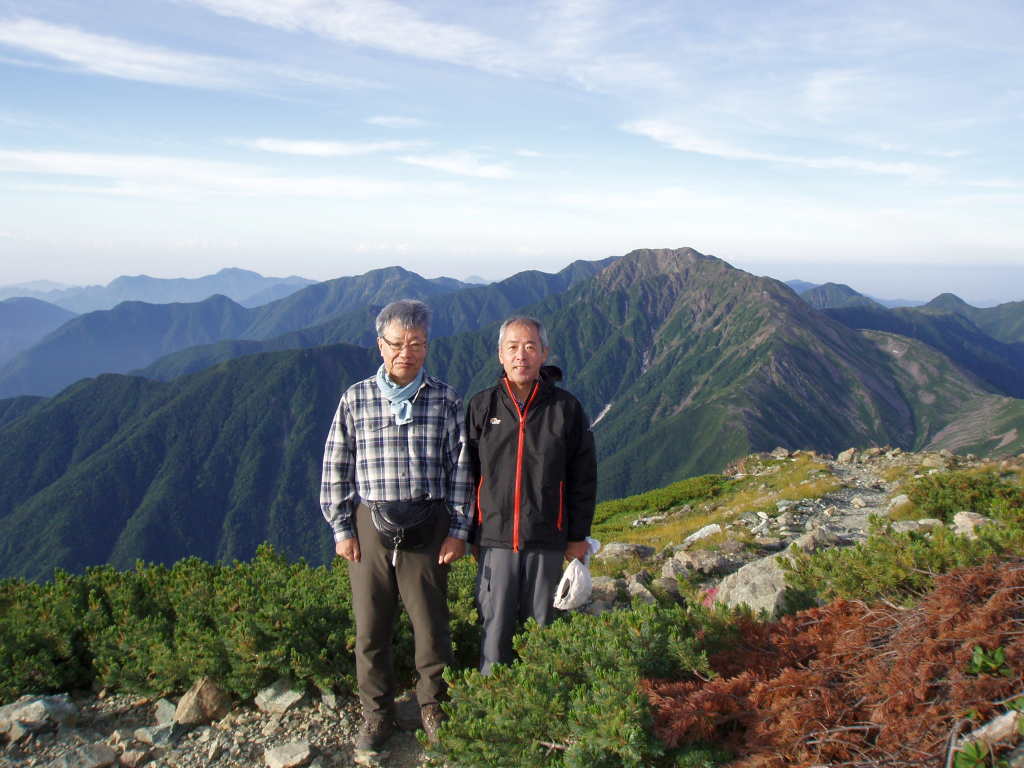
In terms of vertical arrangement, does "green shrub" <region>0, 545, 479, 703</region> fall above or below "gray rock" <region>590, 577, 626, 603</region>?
above

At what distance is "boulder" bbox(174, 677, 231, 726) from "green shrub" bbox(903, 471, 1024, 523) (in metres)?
11.6

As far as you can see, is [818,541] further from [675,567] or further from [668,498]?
[668,498]

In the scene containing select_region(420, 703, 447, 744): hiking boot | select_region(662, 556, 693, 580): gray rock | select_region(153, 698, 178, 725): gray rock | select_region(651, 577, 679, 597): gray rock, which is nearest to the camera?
select_region(420, 703, 447, 744): hiking boot

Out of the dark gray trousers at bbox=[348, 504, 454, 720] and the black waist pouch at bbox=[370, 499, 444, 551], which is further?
the dark gray trousers at bbox=[348, 504, 454, 720]

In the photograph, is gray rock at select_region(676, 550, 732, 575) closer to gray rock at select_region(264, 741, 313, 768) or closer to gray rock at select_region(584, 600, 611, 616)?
gray rock at select_region(584, 600, 611, 616)

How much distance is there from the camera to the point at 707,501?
19.4 meters

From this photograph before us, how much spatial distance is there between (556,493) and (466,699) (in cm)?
159

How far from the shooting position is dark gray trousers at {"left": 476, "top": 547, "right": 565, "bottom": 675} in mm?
4727

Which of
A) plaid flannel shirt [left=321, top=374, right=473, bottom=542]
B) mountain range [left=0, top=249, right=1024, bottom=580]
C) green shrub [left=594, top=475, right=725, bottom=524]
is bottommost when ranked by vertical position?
mountain range [left=0, top=249, right=1024, bottom=580]

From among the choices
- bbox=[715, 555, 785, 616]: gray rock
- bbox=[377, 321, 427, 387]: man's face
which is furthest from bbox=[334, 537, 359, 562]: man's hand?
bbox=[715, 555, 785, 616]: gray rock

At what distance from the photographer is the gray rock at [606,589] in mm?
7242

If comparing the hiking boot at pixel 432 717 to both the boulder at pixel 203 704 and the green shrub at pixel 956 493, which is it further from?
the green shrub at pixel 956 493

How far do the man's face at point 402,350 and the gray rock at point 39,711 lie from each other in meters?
4.15

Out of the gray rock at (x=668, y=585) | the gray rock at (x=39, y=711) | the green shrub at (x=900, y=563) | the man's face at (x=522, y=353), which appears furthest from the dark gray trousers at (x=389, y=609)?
the gray rock at (x=668, y=585)
